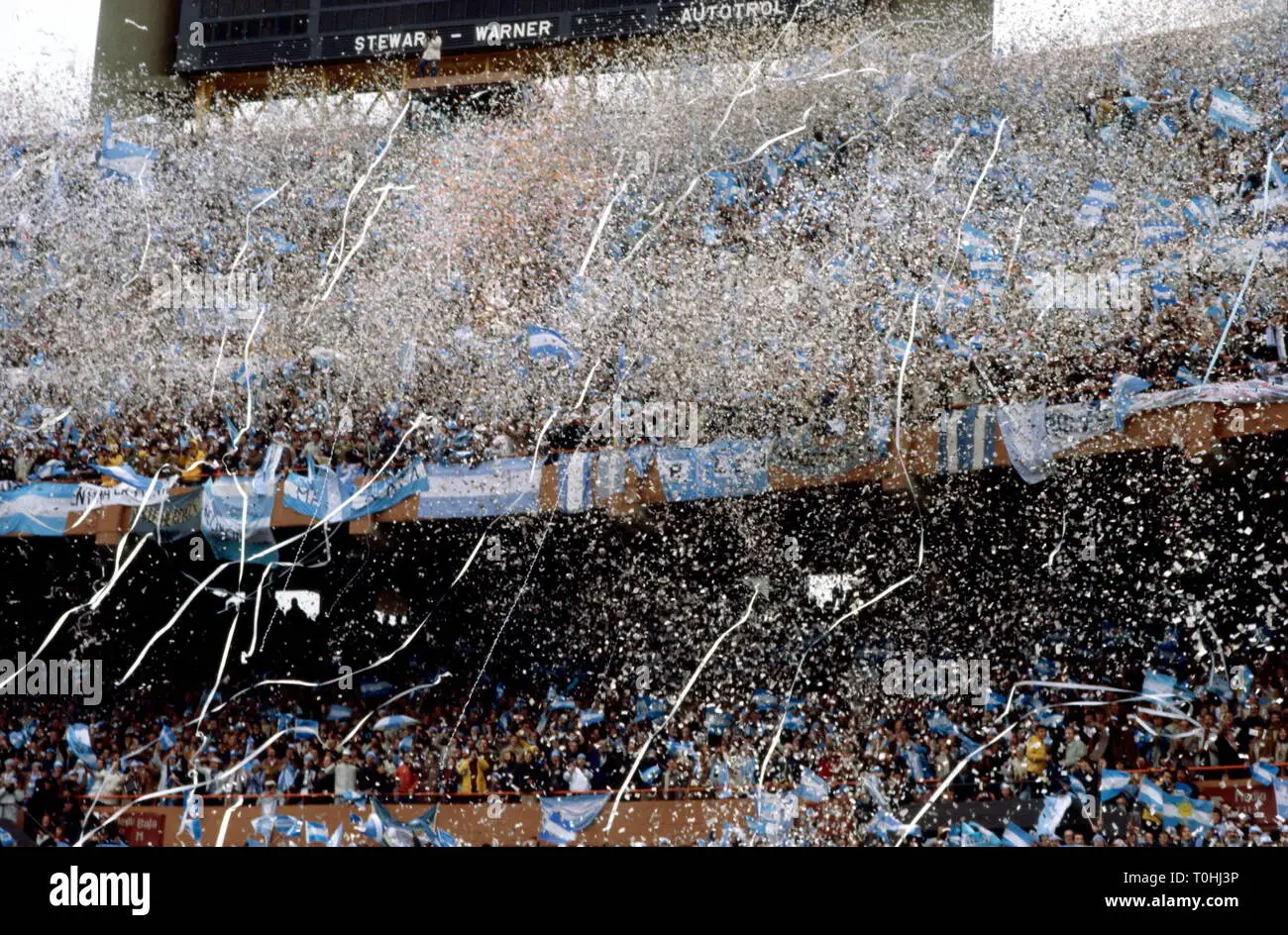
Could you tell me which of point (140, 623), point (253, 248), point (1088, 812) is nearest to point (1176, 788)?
point (1088, 812)

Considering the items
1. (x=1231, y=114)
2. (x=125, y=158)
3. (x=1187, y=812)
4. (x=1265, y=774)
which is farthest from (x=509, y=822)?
(x=125, y=158)

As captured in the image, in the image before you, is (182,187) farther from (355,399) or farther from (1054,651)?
(1054,651)

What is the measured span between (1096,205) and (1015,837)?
419 cm

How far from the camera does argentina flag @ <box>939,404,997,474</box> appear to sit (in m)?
7.14

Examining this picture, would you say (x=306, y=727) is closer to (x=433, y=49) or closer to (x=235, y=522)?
(x=235, y=522)

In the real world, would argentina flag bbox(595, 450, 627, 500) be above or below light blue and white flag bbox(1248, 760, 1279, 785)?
above

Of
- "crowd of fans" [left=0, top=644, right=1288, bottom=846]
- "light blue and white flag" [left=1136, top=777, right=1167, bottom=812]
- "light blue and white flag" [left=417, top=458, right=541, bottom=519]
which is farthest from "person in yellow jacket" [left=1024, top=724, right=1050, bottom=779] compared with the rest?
"light blue and white flag" [left=417, top=458, right=541, bottom=519]

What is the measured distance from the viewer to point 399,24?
8883 millimetres

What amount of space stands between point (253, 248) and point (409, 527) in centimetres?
309

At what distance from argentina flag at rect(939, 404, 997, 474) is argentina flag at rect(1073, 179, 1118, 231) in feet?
5.76

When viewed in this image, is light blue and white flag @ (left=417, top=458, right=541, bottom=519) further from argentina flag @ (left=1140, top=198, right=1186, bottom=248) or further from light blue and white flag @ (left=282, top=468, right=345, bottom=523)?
argentina flag @ (left=1140, top=198, right=1186, bottom=248)

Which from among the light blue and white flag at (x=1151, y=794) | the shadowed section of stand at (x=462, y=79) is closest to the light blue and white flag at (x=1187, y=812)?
the light blue and white flag at (x=1151, y=794)

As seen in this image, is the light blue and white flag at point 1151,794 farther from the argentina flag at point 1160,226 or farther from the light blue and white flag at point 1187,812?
the argentina flag at point 1160,226
